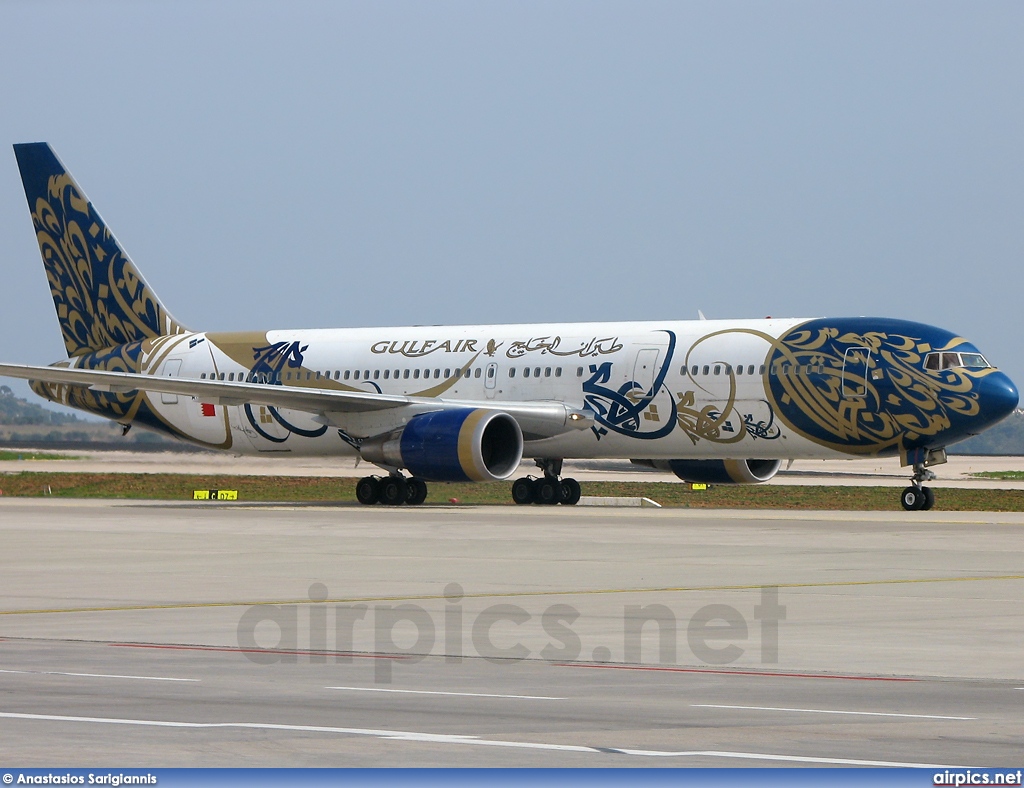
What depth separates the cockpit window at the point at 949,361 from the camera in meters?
32.5

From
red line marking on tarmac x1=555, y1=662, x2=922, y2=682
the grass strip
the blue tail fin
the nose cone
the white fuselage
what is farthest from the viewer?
the blue tail fin

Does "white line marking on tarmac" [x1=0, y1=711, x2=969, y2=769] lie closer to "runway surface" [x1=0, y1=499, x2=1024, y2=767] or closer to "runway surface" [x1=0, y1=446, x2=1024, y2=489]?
"runway surface" [x1=0, y1=499, x2=1024, y2=767]

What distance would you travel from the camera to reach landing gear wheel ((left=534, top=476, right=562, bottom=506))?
1512 inches

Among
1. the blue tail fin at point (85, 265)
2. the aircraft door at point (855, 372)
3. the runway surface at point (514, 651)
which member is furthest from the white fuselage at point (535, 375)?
the runway surface at point (514, 651)

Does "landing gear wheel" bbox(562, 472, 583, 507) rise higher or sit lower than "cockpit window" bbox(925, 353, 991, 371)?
lower

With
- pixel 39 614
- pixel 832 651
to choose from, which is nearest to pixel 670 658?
pixel 832 651

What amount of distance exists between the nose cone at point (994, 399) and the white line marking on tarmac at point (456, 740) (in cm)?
2534

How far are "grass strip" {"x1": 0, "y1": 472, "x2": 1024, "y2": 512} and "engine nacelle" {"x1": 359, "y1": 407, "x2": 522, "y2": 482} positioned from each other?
3135 mm

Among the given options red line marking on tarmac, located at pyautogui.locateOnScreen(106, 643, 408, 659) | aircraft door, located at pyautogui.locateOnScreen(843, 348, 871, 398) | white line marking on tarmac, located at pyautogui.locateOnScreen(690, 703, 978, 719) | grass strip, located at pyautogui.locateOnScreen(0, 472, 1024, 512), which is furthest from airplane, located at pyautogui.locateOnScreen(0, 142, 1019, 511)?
white line marking on tarmac, located at pyautogui.locateOnScreen(690, 703, 978, 719)

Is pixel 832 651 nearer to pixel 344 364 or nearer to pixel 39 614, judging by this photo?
pixel 39 614

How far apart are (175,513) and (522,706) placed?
2340 cm

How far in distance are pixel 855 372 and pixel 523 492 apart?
9.03 metres

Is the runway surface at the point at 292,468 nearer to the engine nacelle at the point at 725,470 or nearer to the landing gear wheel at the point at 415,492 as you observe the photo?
the landing gear wheel at the point at 415,492

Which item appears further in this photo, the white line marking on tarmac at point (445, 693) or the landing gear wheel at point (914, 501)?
the landing gear wheel at point (914, 501)
